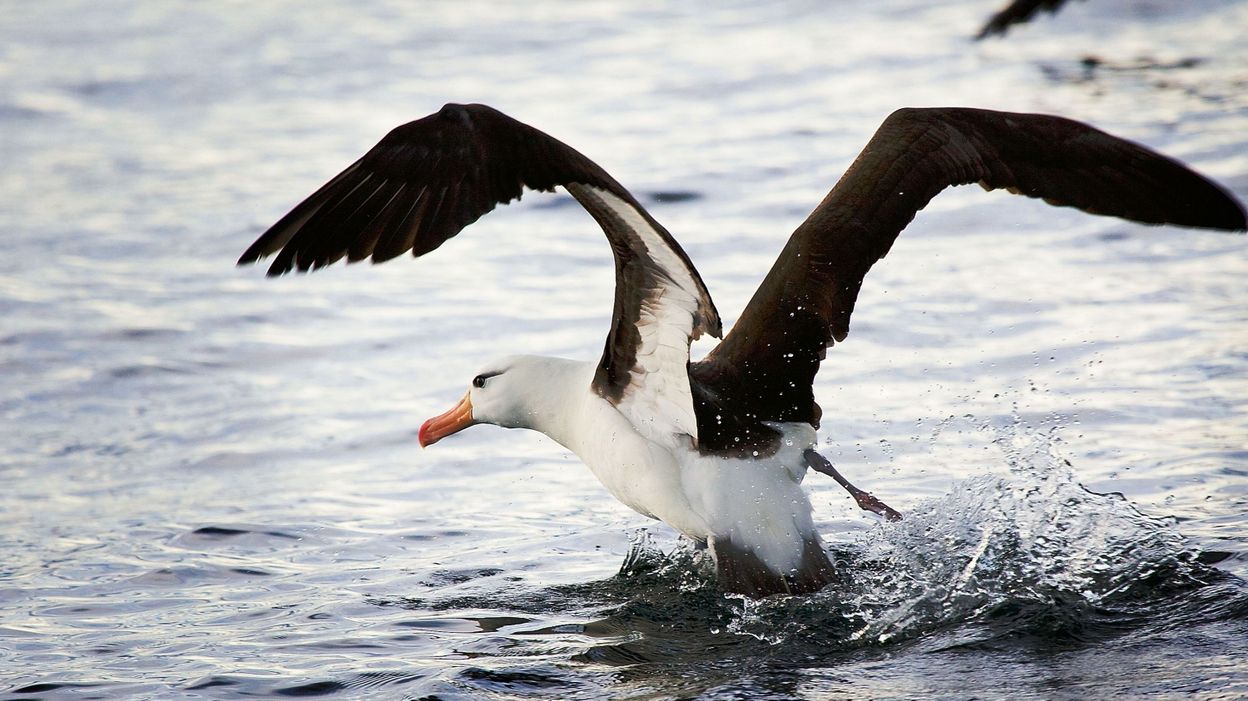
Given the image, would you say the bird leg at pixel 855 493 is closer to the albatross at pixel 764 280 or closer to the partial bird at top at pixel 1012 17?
the albatross at pixel 764 280

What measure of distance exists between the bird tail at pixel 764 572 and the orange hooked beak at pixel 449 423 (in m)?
1.33

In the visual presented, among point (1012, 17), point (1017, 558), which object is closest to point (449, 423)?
point (1017, 558)

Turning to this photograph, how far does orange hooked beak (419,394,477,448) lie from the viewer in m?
6.78

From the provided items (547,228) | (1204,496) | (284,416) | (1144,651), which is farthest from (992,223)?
(1144,651)

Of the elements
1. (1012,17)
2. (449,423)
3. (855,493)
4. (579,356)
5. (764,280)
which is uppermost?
(1012,17)

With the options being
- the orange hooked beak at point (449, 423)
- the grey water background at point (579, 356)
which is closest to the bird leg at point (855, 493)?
the grey water background at point (579, 356)

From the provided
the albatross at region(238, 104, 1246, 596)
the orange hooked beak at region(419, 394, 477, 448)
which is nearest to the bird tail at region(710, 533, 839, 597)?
the albatross at region(238, 104, 1246, 596)

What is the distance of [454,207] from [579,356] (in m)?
3.24

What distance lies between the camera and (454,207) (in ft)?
18.0

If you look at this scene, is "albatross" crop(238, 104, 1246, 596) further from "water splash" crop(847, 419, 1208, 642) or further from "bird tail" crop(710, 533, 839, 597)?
"water splash" crop(847, 419, 1208, 642)

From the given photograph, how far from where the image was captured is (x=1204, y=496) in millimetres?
6488

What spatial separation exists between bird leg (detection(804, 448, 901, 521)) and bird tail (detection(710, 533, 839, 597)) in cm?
32

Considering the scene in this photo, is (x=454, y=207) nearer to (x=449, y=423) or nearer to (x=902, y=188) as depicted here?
(x=449, y=423)

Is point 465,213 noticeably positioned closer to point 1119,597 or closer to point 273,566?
point 273,566
